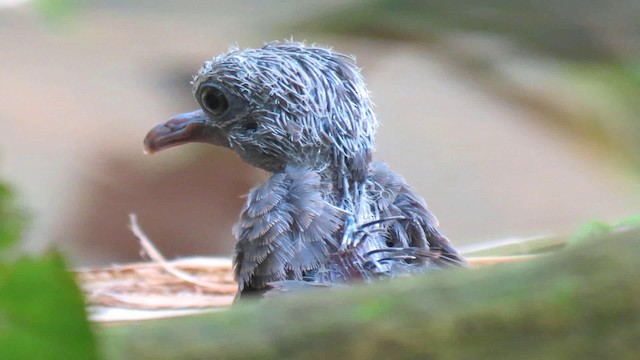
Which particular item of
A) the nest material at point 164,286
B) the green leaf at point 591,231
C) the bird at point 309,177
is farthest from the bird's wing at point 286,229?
the nest material at point 164,286

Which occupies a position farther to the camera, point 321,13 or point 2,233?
point 321,13

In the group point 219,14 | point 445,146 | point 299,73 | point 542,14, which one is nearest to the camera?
point 542,14

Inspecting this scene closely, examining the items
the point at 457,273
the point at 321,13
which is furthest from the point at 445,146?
the point at 457,273

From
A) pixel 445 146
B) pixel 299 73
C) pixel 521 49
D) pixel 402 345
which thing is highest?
pixel 445 146

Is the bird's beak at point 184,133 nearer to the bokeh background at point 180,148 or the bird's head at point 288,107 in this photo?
the bird's head at point 288,107

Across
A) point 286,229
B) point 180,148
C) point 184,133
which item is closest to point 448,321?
point 286,229

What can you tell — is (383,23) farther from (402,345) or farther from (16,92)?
(16,92)

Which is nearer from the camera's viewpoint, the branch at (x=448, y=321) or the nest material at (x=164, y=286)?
the branch at (x=448, y=321)
